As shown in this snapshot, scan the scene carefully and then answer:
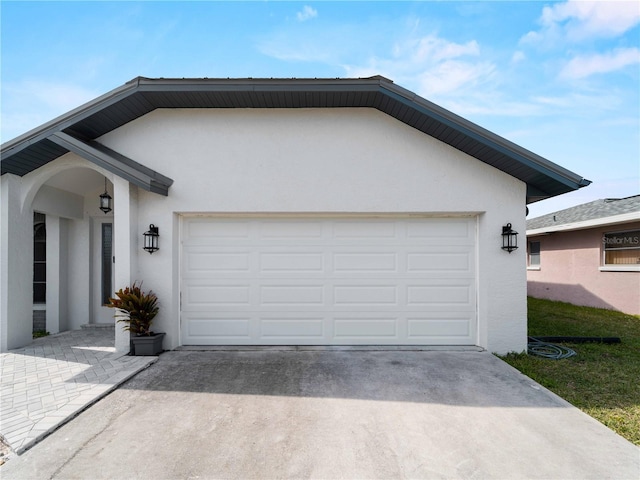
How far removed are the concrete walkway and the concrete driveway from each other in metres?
0.20

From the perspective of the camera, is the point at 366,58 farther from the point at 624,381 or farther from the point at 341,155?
the point at 624,381

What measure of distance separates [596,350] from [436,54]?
6.98m

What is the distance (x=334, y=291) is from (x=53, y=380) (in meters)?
4.51

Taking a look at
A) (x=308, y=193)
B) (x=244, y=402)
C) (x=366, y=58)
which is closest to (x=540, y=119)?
(x=366, y=58)

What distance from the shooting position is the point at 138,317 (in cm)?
528

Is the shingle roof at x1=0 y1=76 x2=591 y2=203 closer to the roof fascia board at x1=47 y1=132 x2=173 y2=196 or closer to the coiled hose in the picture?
the roof fascia board at x1=47 y1=132 x2=173 y2=196

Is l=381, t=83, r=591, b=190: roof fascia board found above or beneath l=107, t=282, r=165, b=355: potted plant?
above

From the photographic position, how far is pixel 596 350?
5906 millimetres

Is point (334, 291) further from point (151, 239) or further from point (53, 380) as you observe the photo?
point (53, 380)

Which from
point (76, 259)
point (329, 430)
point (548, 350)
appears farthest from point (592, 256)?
point (76, 259)

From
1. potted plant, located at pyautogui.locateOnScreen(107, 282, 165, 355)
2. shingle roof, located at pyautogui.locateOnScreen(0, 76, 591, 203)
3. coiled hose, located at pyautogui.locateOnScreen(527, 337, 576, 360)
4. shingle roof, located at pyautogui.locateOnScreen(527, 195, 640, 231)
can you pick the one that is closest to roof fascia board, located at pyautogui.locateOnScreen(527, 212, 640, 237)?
shingle roof, located at pyautogui.locateOnScreen(527, 195, 640, 231)

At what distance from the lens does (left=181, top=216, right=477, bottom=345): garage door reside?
585cm

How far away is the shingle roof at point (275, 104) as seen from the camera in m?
5.17

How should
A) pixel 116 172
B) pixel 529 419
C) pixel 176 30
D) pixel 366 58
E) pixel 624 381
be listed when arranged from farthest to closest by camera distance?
pixel 366 58 < pixel 176 30 < pixel 116 172 < pixel 624 381 < pixel 529 419
